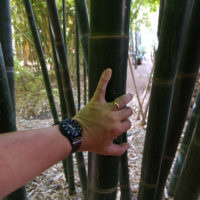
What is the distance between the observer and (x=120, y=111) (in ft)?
1.58

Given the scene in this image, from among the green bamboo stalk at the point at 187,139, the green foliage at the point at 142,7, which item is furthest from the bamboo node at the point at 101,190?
the green foliage at the point at 142,7

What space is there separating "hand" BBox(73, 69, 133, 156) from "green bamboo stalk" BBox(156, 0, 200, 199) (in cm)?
32

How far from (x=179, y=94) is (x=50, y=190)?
1.35 meters

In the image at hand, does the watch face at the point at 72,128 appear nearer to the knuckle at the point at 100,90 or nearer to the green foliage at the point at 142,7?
the knuckle at the point at 100,90

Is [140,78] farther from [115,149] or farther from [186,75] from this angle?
[115,149]

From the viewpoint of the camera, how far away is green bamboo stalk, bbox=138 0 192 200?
530 millimetres

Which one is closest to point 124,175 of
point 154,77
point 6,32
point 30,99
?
point 154,77

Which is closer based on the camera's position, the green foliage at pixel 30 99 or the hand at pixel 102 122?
the hand at pixel 102 122

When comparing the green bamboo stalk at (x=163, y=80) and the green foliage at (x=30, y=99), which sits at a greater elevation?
the green bamboo stalk at (x=163, y=80)

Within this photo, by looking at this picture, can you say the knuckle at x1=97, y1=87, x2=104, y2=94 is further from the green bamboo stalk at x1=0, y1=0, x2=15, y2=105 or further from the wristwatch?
the green bamboo stalk at x1=0, y1=0, x2=15, y2=105

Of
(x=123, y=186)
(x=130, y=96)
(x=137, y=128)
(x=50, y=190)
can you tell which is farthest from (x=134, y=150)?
(x=130, y=96)

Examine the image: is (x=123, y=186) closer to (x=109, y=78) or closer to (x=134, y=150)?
(x=109, y=78)

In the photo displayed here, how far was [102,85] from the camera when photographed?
448 millimetres

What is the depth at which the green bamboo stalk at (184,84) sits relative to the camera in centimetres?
61
